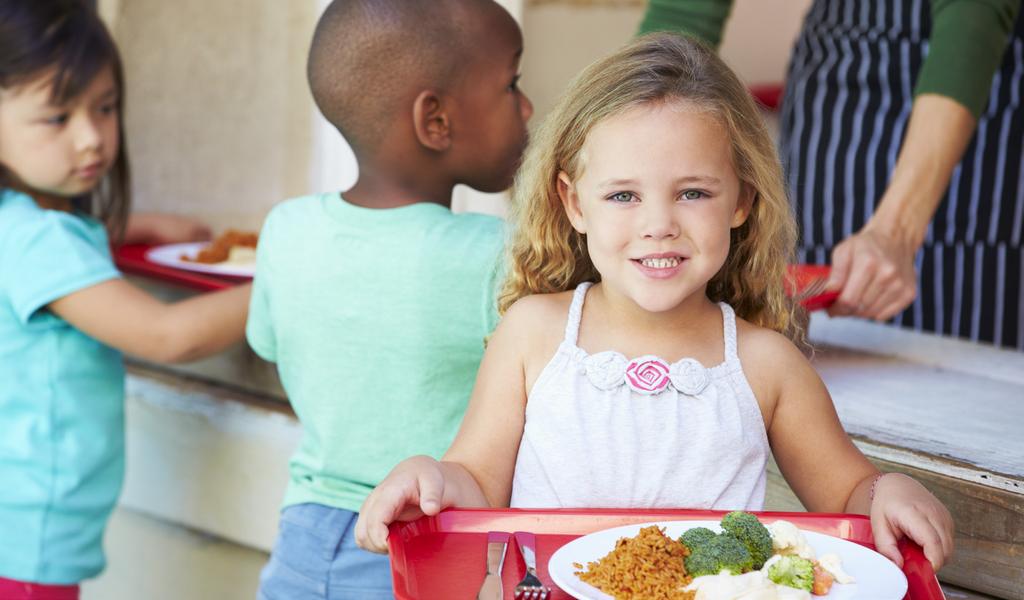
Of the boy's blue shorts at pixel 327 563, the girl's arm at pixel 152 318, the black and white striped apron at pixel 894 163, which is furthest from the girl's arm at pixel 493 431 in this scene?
the black and white striped apron at pixel 894 163

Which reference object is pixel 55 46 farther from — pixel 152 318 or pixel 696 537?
pixel 696 537

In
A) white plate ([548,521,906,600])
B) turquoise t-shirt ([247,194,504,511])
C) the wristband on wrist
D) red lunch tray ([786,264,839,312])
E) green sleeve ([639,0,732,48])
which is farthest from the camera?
green sleeve ([639,0,732,48])

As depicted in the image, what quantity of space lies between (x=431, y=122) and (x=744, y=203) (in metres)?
0.51

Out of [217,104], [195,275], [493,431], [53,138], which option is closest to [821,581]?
[493,431]

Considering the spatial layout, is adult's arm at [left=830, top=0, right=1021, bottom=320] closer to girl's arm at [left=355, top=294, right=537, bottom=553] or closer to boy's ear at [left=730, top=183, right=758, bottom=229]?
boy's ear at [left=730, top=183, right=758, bottom=229]

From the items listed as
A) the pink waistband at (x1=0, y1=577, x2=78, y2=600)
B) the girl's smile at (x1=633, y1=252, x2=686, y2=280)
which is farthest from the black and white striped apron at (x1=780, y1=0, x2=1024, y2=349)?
the pink waistband at (x1=0, y1=577, x2=78, y2=600)

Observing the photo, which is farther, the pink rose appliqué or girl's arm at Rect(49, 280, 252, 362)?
girl's arm at Rect(49, 280, 252, 362)

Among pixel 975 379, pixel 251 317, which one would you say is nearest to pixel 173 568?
pixel 251 317

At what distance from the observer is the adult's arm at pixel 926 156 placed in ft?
6.23

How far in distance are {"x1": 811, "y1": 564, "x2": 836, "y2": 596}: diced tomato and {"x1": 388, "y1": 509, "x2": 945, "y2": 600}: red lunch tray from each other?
0.10 metres

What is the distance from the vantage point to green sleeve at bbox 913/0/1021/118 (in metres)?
2.09

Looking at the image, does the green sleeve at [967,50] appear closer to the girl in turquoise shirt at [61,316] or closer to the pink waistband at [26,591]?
the girl in turquoise shirt at [61,316]

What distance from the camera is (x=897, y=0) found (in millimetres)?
2523

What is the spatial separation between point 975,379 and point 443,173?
1.02 meters
